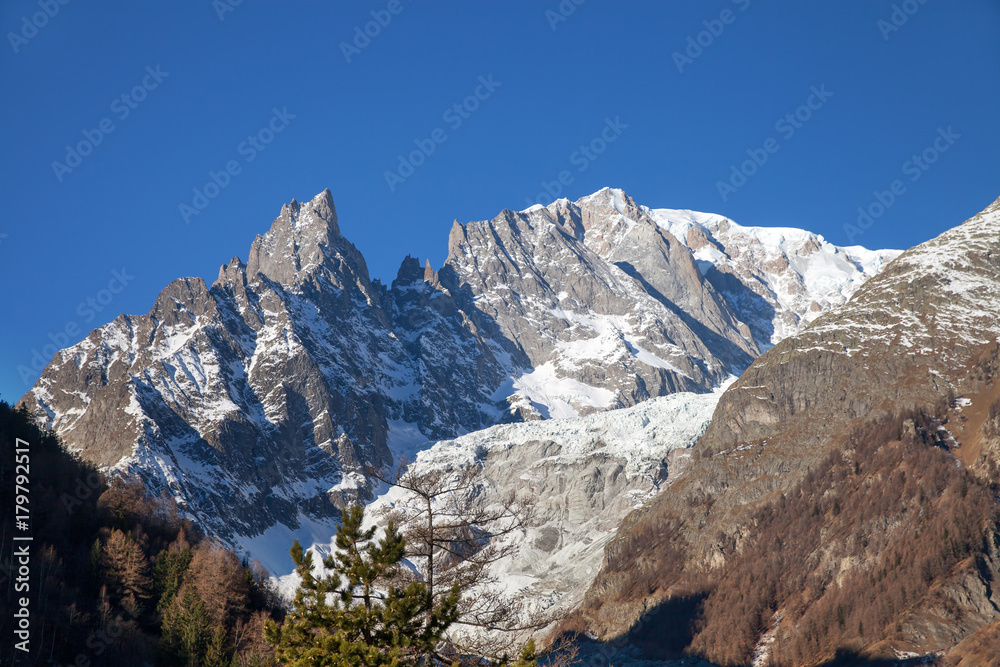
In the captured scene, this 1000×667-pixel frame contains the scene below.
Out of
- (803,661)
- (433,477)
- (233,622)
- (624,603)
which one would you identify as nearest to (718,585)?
(624,603)

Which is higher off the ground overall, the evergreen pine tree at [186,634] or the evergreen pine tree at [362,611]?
the evergreen pine tree at [186,634]

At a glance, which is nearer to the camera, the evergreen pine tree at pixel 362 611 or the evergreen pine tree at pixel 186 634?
the evergreen pine tree at pixel 362 611

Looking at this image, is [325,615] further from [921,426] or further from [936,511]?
[921,426]

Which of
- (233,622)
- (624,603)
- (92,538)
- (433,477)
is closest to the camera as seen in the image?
(433,477)

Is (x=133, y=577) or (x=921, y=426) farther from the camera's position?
(x=921, y=426)

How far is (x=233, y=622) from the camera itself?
64500mm

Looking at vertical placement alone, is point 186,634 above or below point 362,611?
above

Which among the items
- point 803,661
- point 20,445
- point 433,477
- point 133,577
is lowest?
point 803,661

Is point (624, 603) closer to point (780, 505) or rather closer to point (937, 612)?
point (780, 505)

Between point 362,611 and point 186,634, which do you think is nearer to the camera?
point 362,611

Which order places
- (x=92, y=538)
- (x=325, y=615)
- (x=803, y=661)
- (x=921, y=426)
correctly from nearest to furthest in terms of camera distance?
(x=325, y=615), (x=92, y=538), (x=803, y=661), (x=921, y=426)

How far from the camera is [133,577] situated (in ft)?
213

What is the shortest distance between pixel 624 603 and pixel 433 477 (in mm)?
172250

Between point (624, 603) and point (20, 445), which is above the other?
point (20, 445)
